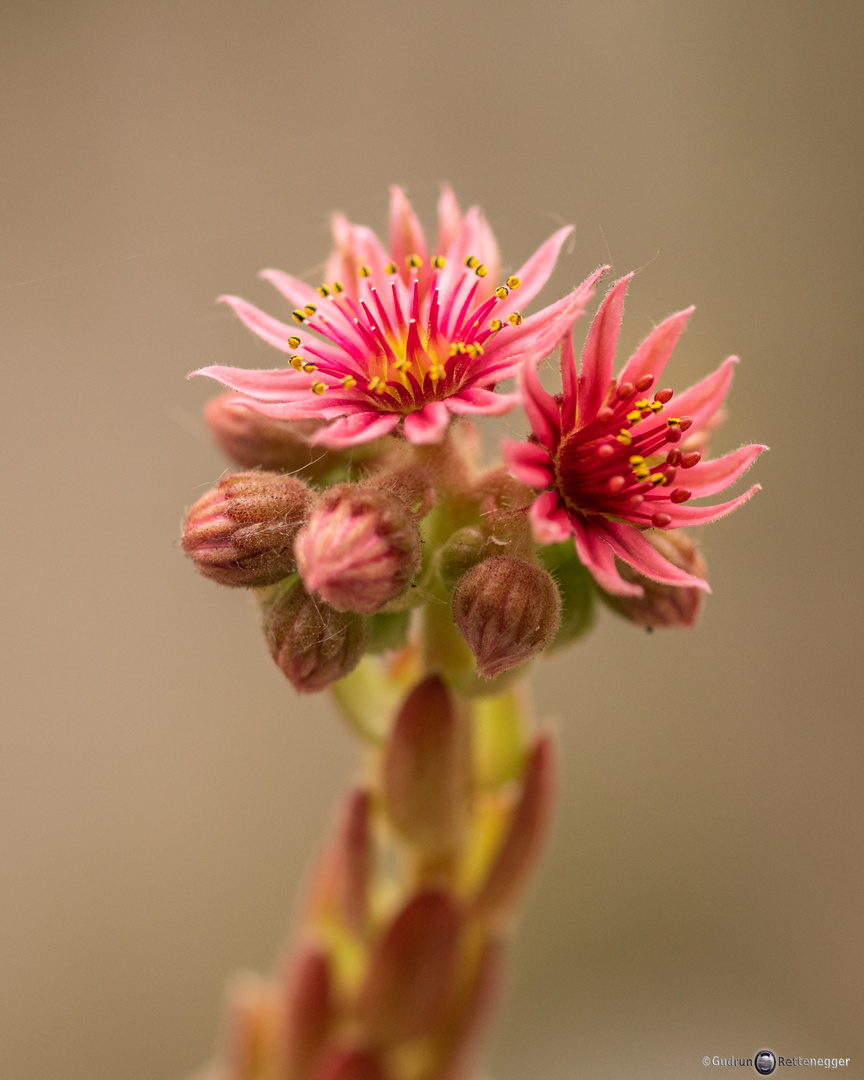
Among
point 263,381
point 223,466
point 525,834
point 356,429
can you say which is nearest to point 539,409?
point 356,429

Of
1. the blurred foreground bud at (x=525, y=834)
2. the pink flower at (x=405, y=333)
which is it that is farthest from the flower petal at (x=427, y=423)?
the blurred foreground bud at (x=525, y=834)

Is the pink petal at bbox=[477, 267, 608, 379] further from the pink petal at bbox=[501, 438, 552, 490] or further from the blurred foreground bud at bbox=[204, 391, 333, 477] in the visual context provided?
the blurred foreground bud at bbox=[204, 391, 333, 477]

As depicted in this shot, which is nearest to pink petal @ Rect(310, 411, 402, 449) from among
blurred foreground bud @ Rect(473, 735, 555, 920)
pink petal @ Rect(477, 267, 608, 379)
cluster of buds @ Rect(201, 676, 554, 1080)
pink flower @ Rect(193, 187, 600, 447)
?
pink flower @ Rect(193, 187, 600, 447)

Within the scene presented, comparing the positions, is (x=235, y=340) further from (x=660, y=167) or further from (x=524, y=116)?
(x=660, y=167)

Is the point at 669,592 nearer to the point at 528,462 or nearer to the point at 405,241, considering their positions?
the point at 528,462

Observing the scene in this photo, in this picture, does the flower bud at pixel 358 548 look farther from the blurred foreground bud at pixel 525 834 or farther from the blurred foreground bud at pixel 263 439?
the blurred foreground bud at pixel 525 834

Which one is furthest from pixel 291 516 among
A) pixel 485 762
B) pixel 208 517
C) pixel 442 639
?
pixel 485 762
